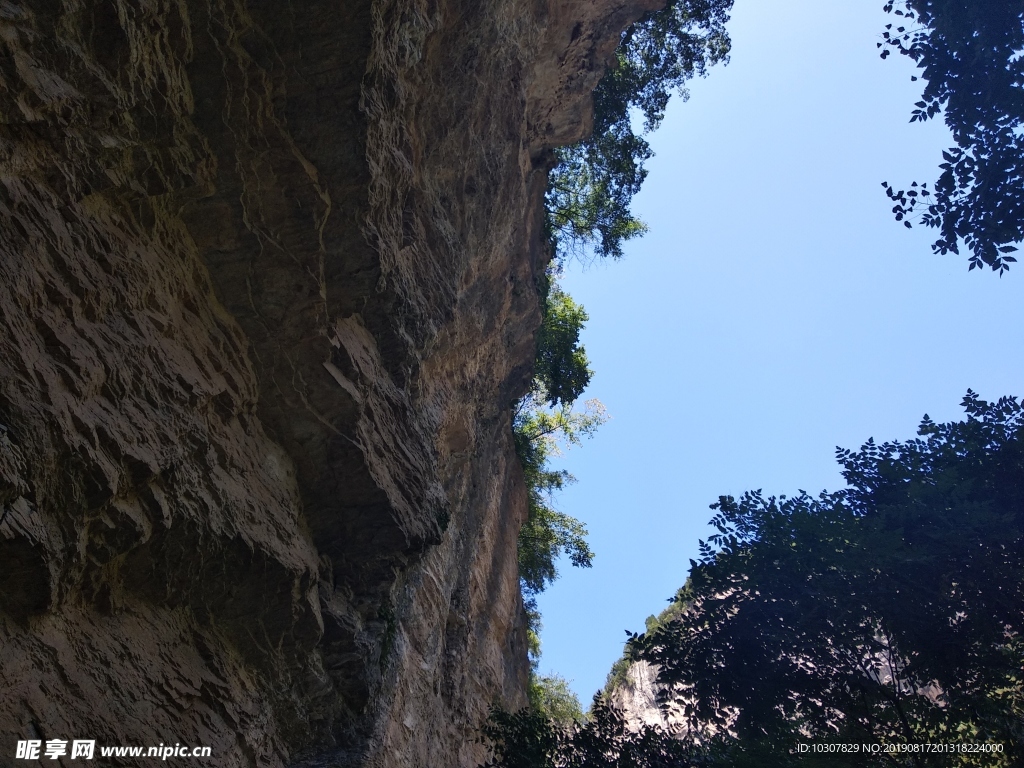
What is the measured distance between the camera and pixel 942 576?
1063cm

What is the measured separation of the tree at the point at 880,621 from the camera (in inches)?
408

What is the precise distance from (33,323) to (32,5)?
2.60 metres

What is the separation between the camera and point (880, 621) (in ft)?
36.4

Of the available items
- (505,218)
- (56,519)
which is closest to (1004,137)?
(505,218)

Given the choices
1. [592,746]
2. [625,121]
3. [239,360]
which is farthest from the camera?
[625,121]

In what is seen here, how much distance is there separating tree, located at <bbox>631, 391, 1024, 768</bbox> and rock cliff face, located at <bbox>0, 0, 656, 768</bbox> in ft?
15.8

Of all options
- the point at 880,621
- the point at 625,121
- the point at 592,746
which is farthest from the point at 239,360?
the point at 625,121

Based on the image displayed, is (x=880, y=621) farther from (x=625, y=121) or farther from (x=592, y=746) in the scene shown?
(x=625, y=121)

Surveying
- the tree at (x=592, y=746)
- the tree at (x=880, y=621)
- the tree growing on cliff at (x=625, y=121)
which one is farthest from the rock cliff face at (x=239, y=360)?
the tree growing on cliff at (x=625, y=121)

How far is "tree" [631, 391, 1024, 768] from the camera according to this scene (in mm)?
10367

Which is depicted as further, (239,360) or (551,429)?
(551,429)

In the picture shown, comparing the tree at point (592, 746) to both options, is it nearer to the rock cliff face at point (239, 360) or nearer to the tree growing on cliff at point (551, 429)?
the rock cliff face at point (239, 360)

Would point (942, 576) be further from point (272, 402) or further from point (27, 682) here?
point (27, 682)

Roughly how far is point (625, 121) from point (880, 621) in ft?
57.8
